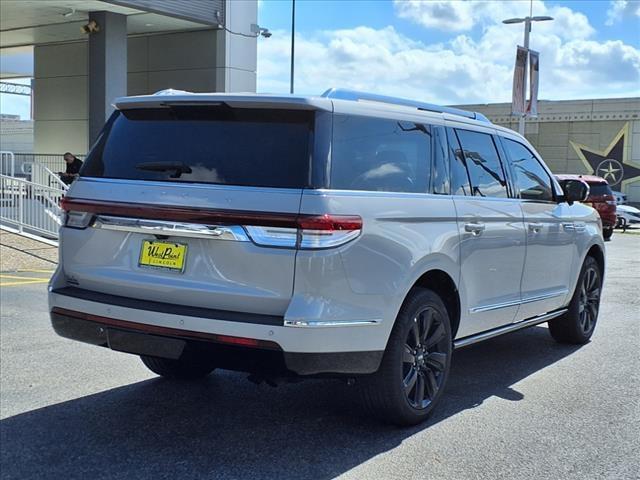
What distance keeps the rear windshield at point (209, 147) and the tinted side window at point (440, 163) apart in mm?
1152

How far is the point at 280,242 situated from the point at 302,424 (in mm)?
1461

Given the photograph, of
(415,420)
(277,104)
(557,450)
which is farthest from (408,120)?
(557,450)

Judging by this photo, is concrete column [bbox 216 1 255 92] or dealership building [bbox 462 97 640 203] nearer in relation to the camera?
concrete column [bbox 216 1 255 92]

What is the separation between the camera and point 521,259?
5.69m

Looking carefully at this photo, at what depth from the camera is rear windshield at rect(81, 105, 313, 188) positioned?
396cm

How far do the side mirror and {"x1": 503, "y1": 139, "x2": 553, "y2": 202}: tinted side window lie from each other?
231 mm

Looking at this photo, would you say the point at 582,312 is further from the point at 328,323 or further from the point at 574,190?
the point at 328,323

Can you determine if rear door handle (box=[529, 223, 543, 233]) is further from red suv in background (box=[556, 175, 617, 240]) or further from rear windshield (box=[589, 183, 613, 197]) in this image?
rear windshield (box=[589, 183, 613, 197])

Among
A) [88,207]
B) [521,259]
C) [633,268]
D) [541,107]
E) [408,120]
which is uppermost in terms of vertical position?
[541,107]

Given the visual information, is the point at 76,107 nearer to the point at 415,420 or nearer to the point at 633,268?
the point at 633,268

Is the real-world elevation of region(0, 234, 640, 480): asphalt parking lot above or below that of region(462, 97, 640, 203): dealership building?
below

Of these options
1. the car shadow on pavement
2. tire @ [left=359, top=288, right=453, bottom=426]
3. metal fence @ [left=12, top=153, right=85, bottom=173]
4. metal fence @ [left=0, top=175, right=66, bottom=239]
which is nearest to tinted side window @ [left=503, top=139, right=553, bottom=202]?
the car shadow on pavement

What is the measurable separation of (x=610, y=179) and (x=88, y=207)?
37319 millimetres

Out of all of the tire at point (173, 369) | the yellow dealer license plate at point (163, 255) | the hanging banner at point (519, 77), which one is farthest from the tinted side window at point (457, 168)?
the hanging banner at point (519, 77)
